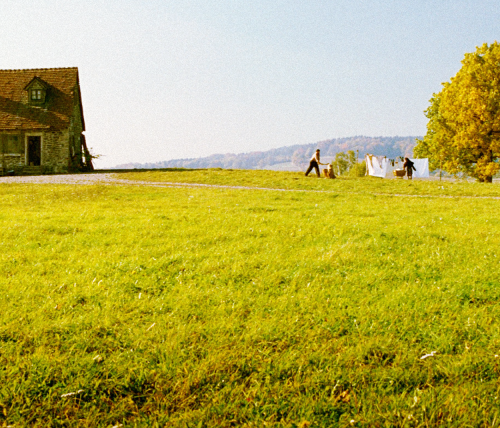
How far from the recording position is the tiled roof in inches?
1535

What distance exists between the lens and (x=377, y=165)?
4469 cm

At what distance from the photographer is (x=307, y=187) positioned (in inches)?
944

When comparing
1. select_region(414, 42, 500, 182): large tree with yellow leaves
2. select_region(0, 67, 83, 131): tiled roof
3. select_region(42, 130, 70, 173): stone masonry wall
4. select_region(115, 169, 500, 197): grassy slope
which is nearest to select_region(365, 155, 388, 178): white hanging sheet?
select_region(414, 42, 500, 182): large tree with yellow leaves

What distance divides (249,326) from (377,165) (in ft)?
139

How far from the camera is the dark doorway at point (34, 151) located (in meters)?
40.2

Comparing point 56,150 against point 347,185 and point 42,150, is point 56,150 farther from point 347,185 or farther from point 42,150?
point 347,185

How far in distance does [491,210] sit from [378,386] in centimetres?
1295

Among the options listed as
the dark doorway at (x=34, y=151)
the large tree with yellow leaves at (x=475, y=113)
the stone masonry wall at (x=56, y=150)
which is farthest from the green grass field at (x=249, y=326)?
the dark doorway at (x=34, y=151)

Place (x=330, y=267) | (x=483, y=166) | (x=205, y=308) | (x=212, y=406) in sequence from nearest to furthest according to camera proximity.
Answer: (x=212, y=406)
(x=205, y=308)
(x=330, y=267)
(x=483, y=166)

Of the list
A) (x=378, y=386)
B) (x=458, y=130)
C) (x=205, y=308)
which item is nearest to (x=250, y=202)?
(x=205, y=308)

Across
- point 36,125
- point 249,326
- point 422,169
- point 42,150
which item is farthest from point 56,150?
point 249,326

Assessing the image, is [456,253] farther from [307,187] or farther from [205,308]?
[307,187]

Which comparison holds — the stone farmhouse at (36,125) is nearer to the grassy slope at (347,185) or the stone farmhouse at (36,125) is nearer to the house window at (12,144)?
the house window at (12,144)

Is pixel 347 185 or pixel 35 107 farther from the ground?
pixel 35 107
